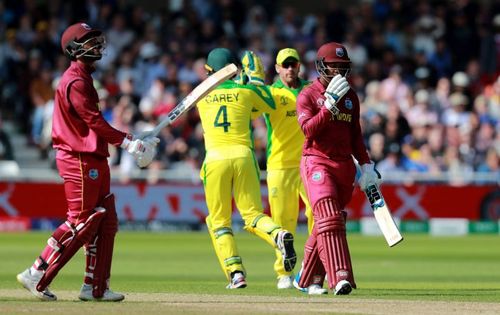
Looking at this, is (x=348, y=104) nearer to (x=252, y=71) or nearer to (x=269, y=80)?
(x=252, y=71)

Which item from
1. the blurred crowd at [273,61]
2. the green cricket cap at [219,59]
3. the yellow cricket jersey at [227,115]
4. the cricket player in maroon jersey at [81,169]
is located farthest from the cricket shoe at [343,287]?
the blurred crowd at [273,61]

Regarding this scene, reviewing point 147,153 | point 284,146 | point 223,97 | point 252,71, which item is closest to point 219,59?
point 223,97

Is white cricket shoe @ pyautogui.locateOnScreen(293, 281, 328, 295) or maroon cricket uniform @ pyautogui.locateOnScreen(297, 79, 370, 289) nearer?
maroon cricket uniform @ pyautogui.locateOnScreen(297, 79, 370, 289)

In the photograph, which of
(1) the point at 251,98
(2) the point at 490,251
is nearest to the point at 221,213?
(1) the point at 251,98

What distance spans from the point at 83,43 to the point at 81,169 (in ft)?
3.13

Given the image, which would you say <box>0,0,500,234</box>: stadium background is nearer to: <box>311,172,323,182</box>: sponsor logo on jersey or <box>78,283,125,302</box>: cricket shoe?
<box>311,172,323,182</box>: sponsor logo on jersey

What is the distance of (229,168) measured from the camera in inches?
444

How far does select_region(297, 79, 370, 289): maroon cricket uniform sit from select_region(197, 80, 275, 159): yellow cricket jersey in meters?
1.11

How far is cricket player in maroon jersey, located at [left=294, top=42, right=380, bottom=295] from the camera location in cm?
1007

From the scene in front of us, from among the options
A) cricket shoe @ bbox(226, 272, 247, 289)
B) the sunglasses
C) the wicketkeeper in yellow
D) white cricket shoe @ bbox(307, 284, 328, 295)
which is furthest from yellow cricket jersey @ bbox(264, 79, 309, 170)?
white cricket shoe @ bbox(307, 284, 328, 295)

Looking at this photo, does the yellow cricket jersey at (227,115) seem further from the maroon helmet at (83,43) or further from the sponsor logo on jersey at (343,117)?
the maroon helmet at (83,43)

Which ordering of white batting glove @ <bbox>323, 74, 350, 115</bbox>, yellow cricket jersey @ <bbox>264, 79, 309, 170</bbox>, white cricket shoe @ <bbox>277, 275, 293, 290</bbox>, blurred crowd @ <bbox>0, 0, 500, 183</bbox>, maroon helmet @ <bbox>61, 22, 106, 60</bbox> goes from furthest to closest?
blurred crowd @ <bbox>0, 0, 500, 183</bbox>, yellow cricket jersey @ <bbox>264, 79, 309, 170</bbox>, white cricket shoe @ <bbox>277, 275, 293, 290</bbox>, white batting glove @ <bbox>323, 74, 350, 115</bbox>, maroon helmet @ <bbox>61, 22, 106, 60</bbox>

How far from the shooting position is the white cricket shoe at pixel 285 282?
11.5 m

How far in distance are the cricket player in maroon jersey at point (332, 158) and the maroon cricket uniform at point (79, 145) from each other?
1679 mm
